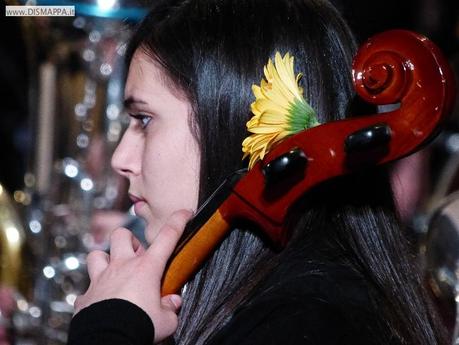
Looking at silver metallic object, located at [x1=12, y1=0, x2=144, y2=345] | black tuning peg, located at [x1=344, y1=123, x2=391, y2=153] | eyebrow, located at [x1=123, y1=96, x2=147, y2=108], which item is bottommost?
silver metallic object, located at [x1=12, y1=0, x2=144, y2=345]

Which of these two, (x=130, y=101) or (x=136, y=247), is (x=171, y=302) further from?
(x=130, y=101)

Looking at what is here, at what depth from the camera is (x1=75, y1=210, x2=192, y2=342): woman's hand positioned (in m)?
1.08

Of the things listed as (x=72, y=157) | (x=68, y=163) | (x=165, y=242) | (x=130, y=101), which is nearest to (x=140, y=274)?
(x=165, y=242)

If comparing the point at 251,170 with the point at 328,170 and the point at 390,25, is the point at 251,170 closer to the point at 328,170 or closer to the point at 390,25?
the point at 328,170

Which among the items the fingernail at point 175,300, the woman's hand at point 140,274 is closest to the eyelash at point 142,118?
the woman's hand at point 140,274

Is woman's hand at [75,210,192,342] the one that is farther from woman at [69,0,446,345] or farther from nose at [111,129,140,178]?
nose at [111,129,140,178]

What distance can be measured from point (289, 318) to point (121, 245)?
0.27 meters

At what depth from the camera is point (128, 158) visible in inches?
49.9

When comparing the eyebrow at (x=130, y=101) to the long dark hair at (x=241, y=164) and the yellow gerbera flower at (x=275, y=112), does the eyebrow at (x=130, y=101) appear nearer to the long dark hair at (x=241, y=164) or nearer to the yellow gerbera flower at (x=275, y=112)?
the long dark hair at (x=241, y=164)

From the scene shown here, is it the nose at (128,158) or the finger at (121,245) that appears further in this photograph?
the nose at (128,158)

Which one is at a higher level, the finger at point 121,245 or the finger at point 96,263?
the finger at point 121,245

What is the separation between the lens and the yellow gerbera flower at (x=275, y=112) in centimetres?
108

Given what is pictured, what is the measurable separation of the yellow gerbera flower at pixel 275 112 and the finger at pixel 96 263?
22 cm

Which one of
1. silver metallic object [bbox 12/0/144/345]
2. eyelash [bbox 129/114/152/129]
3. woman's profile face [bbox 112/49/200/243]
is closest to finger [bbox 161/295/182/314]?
woman's profile face [bbox 112/49/200/243]
